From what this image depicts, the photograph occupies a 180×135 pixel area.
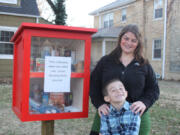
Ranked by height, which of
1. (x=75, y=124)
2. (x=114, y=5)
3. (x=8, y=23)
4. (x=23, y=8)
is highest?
(x=114, y=5)

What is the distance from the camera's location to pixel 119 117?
1916mm

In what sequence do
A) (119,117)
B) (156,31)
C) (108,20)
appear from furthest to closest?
(108,20) → (156,31) → (119,117)

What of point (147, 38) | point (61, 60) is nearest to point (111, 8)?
point (147, 38)

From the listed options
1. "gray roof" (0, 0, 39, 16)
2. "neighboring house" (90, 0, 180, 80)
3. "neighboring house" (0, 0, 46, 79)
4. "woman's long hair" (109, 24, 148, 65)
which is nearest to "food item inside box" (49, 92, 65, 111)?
"woman's long hair" (109, 24, 148, 65)

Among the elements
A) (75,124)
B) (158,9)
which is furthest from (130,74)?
(158,9)

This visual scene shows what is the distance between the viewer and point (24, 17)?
1155 cm

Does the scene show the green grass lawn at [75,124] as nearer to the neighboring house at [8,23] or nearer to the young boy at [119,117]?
the young boy at [119,117]

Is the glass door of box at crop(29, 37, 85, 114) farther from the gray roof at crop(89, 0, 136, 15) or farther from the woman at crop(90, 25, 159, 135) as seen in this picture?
the gray roof at crop(89, 0, 136, 15)

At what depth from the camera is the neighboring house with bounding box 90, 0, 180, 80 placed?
43.9 ft

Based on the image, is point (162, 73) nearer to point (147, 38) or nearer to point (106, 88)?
point (147, 38)

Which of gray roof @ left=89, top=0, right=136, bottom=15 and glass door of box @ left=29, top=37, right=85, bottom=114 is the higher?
gray roof @ left=89, top=0, right=136, bottom=15

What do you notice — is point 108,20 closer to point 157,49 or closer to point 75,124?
point 157,49

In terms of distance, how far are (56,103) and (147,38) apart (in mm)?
13709

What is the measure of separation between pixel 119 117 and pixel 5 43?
1019 cm
